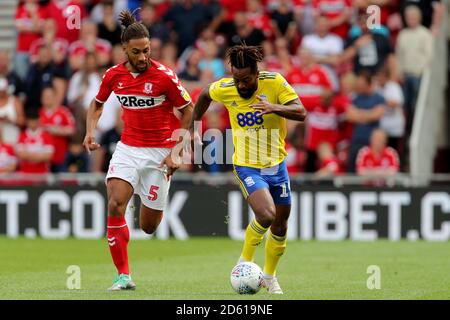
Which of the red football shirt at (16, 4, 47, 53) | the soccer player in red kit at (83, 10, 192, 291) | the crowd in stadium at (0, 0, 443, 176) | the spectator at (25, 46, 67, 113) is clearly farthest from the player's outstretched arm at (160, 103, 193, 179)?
the red football shirt at (16, 4, 47, 53)

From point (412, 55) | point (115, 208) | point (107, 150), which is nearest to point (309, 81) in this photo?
point (412, 55)

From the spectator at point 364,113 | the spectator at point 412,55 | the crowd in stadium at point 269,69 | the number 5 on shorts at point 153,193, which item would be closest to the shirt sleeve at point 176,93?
the number 5 on shorts at point 153,193

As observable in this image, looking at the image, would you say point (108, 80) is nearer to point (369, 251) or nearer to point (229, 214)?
point (369, 251)

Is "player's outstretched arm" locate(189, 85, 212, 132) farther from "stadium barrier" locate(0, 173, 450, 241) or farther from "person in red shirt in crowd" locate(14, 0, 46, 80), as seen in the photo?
"person in red shirt in crowd" locate(14, 0, 46, 80)

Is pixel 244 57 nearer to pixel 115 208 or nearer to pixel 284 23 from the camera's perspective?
pixel 115 208

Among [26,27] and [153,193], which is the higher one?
[26,27]

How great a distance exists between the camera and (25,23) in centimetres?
2417

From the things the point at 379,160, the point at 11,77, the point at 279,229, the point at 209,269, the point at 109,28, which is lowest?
the point at 209,269

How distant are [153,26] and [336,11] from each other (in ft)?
11.9

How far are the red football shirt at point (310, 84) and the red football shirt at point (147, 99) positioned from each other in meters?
8.54

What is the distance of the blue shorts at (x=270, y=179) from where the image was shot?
38.6ft

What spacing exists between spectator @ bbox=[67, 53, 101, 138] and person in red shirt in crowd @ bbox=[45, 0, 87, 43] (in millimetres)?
1649

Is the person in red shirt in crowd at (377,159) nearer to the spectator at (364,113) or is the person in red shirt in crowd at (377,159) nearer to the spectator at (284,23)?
the spectator at (364,113)

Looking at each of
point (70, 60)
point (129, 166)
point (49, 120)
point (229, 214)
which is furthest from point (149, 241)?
point (129, 166)
